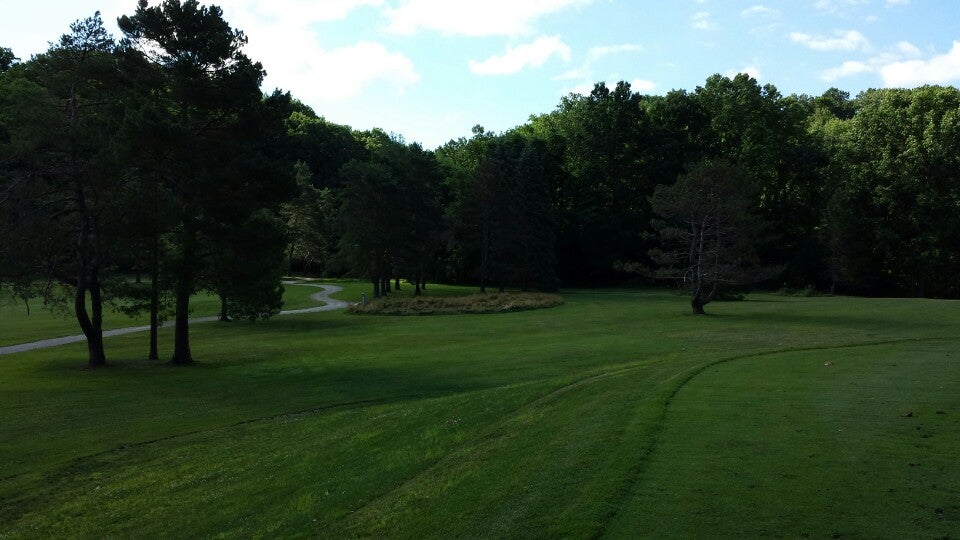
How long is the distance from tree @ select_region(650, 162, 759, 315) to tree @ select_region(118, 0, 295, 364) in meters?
22.7

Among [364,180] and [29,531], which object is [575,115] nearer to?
[364,180]

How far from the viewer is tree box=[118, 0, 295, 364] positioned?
29328 mm

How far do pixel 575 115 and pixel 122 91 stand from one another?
68.1m

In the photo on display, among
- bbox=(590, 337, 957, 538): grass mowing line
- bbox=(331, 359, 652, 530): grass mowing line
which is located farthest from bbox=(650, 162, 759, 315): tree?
bbox=(331, 359, 652, 530): grass mowing line

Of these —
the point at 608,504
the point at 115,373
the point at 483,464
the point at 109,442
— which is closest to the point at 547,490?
the point at 608,504

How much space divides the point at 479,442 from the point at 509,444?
3.09 feet

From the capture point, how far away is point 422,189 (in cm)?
7250

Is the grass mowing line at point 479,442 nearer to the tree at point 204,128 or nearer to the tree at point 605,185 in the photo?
the tree at point 204,128

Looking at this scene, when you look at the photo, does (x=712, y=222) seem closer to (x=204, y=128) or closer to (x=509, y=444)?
(x=204, y=128)

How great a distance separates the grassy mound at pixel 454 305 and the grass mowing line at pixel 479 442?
3387cm

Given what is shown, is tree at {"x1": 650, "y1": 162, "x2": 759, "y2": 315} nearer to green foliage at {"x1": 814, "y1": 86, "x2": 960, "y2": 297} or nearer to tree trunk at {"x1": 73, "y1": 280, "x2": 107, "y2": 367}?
tree trunk at {"x1": 73, "y1": 280, "x2": 107, "y2": 367}

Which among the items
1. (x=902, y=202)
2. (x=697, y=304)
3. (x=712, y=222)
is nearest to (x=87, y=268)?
(x=697, y=304)

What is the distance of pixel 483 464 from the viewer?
1020 centimetres

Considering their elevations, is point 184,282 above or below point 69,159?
below
